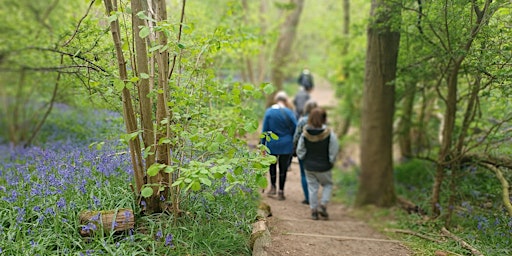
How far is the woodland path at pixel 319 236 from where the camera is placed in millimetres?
4469

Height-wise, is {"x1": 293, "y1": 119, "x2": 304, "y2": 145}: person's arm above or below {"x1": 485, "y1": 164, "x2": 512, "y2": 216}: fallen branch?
above

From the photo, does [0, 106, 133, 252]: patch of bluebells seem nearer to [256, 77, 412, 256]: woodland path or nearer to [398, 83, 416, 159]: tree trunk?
[256, 77, 412, 256]: woodland path

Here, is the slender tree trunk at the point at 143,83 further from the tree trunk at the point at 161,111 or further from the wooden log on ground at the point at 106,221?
the wooden log on ground at the point at 106,221

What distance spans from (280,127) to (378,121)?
1760 millimetres

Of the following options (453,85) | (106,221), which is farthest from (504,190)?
(106,221)

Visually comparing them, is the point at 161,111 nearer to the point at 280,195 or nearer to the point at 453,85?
the point at 280,195

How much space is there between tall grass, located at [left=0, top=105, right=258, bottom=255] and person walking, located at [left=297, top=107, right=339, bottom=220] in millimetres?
1640

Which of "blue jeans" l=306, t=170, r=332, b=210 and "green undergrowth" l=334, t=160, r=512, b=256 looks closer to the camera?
"green undergrowth" l=334, t=160, r=512, b=256

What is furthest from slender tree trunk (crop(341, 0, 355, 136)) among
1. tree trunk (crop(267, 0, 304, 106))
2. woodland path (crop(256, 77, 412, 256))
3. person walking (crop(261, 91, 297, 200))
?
woodland path (crop(256, 77, 412, 256))

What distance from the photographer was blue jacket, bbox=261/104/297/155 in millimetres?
6469

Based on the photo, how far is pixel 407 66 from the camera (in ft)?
19.7

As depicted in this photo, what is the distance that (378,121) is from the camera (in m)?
6.89

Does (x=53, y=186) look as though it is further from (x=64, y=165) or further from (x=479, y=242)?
(x=479, y=242)

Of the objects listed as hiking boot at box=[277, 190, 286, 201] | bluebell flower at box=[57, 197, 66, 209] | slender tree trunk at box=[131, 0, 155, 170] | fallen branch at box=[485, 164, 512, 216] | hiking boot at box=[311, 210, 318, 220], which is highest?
slender tree trunk at box=[131, 0, 155, 170]
